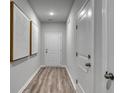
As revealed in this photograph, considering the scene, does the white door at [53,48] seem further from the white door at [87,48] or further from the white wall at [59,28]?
the white door at [87,48]

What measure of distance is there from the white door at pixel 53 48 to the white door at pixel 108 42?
19.5 feet

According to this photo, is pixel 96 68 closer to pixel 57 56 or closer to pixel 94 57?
pixel 94 57

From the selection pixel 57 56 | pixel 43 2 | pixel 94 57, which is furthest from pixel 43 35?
pixel 94 57

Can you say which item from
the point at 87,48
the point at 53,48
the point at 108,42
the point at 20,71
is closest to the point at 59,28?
the point at 53,48

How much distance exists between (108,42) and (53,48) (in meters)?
6.12

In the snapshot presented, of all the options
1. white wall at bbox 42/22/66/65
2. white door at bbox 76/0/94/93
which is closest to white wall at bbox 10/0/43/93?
white door at bbox 76/0/94/93

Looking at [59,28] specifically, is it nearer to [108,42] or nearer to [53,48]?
[53,48]

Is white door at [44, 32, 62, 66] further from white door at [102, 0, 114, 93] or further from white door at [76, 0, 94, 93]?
white door at [102, 0, 114, 93]

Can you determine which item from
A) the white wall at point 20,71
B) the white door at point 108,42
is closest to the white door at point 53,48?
the white wall at point 20,71

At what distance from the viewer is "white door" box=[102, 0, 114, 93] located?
120 centimetres

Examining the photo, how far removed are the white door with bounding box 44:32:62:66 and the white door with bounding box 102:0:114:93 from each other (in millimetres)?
5944

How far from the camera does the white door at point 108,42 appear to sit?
1.20 meters
